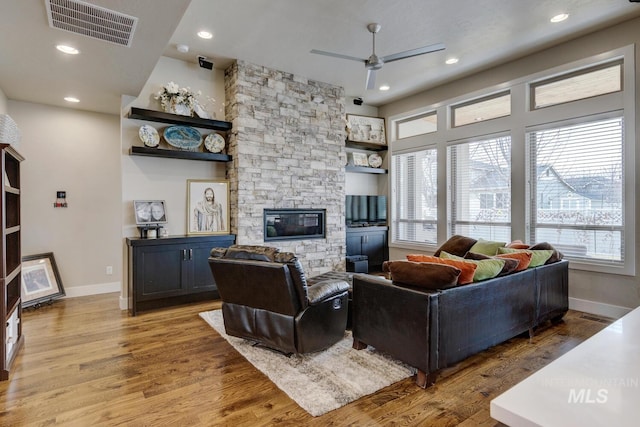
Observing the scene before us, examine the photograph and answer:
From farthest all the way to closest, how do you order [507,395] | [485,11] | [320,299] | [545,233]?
[545,233] < [485,11] < [320,299] < [507,395]

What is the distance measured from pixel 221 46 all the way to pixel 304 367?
3927 millimetres

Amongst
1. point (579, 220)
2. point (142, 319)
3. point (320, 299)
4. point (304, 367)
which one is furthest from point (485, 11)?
point (142, 319)

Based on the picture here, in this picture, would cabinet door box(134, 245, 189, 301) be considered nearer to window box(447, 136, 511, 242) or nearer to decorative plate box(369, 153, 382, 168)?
decorative plate box(369, 153, 382, 168)

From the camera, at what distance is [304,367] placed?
2.76 metres

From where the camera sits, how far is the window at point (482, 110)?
17.2ft

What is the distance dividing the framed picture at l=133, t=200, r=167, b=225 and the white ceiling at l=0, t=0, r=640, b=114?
1.41 metres

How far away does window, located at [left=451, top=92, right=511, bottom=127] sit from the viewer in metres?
5.23

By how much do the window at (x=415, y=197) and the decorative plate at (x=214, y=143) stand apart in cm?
347

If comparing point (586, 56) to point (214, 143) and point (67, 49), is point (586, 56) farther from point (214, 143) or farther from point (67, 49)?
point (67, 49)

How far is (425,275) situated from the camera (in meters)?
2.48

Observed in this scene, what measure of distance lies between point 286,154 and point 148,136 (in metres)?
1.93

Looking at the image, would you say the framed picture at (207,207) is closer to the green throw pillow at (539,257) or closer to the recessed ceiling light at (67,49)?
the recessed ceiling light at (67,49)

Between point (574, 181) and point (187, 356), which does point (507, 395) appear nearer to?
point (187, 356)

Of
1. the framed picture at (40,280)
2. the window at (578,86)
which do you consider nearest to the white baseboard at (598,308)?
the window at (578,86)
